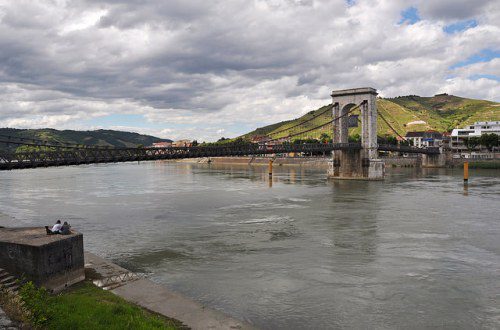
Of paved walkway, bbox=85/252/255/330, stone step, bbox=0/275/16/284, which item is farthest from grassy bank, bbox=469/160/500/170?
stone step, bbox=0/275/16/284

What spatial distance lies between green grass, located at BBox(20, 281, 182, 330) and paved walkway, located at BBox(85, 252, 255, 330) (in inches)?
24.6

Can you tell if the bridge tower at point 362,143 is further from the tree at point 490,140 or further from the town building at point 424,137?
the town building at point 424,137

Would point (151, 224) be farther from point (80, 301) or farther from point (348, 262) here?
point (80, 301)

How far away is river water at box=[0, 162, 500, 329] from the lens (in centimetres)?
1449

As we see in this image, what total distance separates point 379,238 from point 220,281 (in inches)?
486

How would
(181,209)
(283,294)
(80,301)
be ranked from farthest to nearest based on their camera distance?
(181,209), (283,294), (80,301)

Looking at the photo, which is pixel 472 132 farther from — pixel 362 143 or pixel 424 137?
pixel 362 143

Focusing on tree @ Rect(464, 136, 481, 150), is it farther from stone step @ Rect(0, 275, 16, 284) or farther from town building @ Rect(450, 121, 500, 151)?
stone step @ Rect(0, 275, 16, 284)

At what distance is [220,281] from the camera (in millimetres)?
17156

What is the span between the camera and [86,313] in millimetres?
11586

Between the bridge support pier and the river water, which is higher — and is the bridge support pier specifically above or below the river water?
above

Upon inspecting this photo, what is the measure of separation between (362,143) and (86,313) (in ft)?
203

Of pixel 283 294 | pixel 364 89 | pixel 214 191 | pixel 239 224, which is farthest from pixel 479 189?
pixel 283 294

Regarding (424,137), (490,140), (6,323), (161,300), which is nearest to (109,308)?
(161,300)
